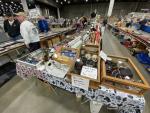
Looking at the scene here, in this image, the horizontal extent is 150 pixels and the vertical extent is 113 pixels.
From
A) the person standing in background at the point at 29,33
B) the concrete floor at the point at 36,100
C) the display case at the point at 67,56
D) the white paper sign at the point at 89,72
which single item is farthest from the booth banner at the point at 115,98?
the person standing in background at the point at 29,33

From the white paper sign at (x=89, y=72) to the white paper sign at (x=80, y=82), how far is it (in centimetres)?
7

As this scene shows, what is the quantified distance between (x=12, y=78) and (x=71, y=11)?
69.5 ft

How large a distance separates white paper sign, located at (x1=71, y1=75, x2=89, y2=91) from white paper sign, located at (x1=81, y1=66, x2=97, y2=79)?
7 cm

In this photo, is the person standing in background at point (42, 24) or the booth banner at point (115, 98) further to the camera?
the person standing in background at point (42, 24)

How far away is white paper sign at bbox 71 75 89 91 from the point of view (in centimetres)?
125

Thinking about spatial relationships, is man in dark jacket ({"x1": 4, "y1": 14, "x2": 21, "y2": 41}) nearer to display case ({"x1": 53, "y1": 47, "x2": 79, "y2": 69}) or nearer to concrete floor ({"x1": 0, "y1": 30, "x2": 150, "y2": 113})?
concrete floor ({"x1": 0, "y1": 30, "x2": 150, "y2": 113})

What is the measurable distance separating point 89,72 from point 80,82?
168 millimetres

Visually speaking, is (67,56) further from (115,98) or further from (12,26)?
(12,26)

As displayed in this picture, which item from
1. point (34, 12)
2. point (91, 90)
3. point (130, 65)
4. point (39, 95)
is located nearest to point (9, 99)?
point (39, 95)

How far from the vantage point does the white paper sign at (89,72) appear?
128 centimetres

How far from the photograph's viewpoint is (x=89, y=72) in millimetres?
1329

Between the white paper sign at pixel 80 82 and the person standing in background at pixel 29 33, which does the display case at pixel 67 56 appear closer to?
the white paper sign at pixel 80 82

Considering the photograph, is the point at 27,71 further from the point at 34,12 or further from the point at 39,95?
the point at 34,12

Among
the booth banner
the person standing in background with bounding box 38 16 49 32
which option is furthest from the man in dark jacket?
the booth banner
